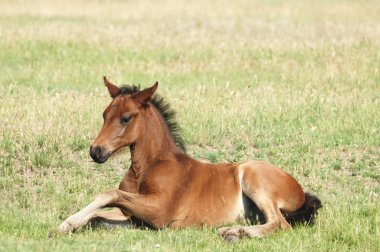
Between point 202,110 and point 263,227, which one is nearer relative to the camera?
point 263,227

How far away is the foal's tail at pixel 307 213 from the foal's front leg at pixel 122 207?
61.5 inches

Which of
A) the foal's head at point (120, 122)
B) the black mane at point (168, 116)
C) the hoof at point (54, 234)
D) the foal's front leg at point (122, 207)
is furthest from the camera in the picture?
the black mane at point (168, 116)

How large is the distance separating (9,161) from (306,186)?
13.9 feet

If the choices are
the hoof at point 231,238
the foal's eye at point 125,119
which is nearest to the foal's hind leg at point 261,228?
the hoof at point 231,238

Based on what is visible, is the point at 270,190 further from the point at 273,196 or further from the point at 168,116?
the point at 168,116

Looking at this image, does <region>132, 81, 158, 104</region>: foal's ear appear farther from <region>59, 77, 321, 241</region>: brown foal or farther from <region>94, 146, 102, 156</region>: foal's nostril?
<region>94, 146, 102, 156</region>: foal's nostril

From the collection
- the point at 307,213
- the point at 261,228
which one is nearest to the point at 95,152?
the point at 261,228

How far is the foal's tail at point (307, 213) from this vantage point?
10.5m

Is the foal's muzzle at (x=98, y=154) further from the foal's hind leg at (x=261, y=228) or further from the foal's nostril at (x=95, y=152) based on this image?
the foal's hind leg at (x=261, y=228)

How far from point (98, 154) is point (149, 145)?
0.85 meters

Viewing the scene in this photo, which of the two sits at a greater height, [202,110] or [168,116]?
[168,116]

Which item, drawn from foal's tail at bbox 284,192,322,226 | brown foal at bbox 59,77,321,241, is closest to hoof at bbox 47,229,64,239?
brown foal at bbox 59,77,321,241

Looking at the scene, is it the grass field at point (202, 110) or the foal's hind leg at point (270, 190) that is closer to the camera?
the grass field at point (202, 110)

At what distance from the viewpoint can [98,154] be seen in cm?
1002
